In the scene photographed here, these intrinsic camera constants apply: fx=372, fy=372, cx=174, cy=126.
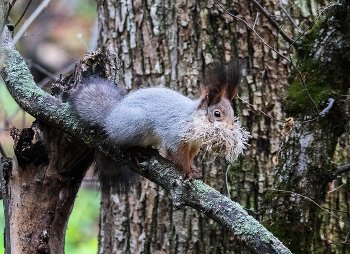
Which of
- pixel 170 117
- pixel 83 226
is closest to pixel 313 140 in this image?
pixel 170 117

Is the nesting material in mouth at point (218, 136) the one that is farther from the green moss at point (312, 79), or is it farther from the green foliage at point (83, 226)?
the green foliage at point (83, 226)

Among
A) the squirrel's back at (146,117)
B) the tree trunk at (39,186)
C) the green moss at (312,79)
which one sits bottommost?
the tree trunk at (39,186)

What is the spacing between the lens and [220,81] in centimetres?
176

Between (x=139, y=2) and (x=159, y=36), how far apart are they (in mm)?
339

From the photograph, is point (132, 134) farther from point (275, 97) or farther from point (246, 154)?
point (275, 97)

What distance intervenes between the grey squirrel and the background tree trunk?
0.77m

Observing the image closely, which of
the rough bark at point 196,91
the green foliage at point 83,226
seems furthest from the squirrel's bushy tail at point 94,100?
the green foliage at point 83,226

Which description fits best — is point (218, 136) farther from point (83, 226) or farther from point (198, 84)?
point (83, 226)

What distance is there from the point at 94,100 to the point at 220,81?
74cm

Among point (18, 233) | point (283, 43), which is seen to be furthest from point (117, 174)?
point (283, 43)

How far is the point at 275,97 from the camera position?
292 centimetres

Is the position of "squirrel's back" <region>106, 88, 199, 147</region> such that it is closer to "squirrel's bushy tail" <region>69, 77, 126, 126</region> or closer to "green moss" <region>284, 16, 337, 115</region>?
"squirrel's bushy tail" <region>69, 77, 126, 126</region>

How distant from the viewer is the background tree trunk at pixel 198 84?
2822 millimetres

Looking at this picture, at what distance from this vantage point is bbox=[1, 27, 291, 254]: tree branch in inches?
56.7
